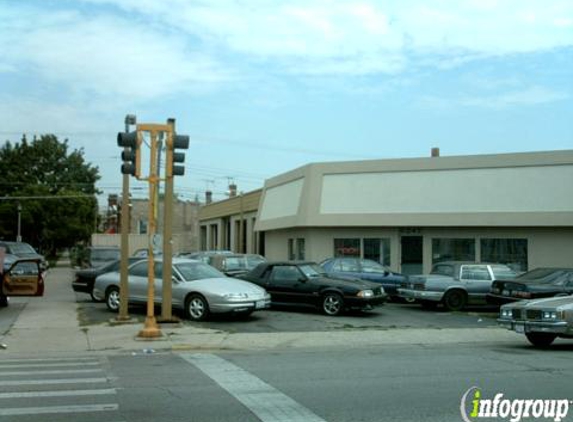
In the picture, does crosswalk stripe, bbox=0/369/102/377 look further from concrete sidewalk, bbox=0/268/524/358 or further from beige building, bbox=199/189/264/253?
beige building, bbox=199/189/264/253

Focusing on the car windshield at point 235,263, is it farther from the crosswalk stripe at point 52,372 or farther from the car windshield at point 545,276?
the crosswalk stripe at point 52,372

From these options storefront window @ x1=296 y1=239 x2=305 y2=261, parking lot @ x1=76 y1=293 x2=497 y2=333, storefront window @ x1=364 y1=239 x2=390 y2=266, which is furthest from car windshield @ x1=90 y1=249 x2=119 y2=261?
storefront window @ x1=364 y1=239 x2=390 y2=266

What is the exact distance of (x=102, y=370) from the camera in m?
10.6

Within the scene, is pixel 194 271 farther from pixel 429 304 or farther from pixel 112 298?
pixel 429 304

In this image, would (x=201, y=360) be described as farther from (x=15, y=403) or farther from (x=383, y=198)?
(x=383, y=198)

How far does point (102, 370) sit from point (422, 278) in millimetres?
12778

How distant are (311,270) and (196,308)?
12.8 ft

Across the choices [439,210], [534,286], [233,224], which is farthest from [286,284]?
[233,224]

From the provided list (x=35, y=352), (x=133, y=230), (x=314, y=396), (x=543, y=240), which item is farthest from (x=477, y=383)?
(x=133, y=230)

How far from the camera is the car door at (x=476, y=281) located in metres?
21.4

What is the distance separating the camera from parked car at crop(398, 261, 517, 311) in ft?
69.5

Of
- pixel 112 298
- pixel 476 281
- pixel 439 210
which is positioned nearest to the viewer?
pixel 112 298

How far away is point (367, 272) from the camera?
23.2m

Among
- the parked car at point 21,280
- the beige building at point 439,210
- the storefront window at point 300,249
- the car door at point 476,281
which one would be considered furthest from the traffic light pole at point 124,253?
the storefront window at point 300,249
